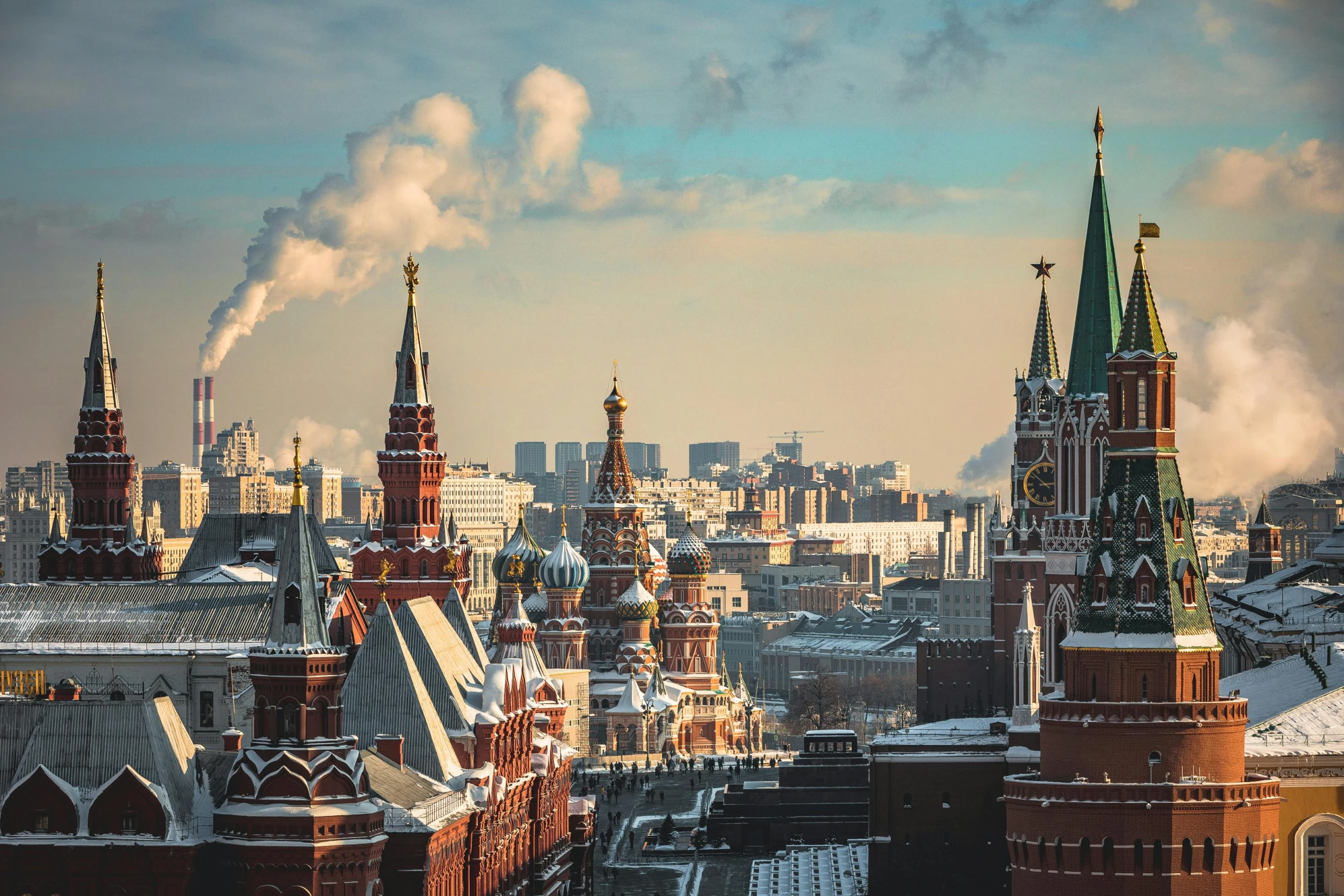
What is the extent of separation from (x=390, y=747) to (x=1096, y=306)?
160 feet

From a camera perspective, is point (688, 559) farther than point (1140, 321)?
Yes

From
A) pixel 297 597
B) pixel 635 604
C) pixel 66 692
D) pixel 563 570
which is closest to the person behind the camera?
pixel 297 597

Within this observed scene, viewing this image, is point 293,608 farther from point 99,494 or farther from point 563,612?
point 563,612

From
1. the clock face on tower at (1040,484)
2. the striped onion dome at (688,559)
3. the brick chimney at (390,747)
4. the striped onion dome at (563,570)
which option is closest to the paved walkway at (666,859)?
the striped onion dome at (563,570)

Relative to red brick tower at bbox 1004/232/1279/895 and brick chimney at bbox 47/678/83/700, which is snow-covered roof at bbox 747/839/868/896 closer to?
red brick tower at bbox 1004/232/1279/895

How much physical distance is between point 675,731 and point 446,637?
7419 cm

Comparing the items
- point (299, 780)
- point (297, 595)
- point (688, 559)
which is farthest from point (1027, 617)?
point (688, 559)

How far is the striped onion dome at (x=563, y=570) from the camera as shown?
171 m

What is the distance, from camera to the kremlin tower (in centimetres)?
17275

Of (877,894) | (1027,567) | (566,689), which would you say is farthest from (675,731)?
(877,894)

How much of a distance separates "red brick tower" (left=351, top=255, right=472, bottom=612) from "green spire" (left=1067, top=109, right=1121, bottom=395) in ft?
94.4

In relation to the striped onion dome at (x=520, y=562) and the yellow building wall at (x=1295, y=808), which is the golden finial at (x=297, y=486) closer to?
the yellow building wall at (x=1295, y=808)

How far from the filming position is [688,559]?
17600 centimetres

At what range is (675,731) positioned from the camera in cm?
16912
